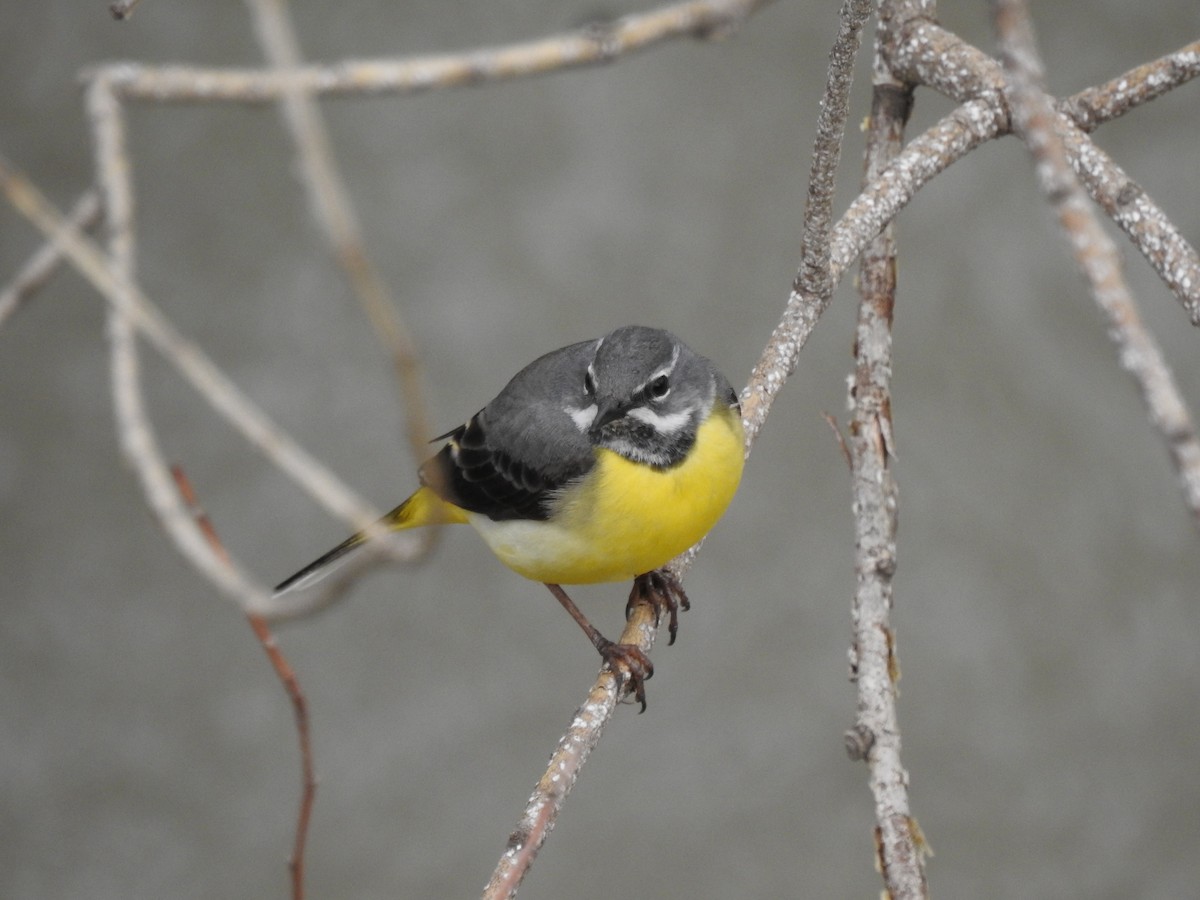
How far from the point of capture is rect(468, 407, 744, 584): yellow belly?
1730 mm

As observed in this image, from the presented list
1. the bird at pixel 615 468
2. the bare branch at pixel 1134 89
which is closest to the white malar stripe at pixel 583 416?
the bird at pixel 615 468

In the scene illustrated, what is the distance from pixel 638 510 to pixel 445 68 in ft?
2.28

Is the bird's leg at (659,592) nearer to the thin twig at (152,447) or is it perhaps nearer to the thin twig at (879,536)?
the thin twig at (879,536)

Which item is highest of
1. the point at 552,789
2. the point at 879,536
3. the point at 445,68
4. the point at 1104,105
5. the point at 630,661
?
the point at 1104,105

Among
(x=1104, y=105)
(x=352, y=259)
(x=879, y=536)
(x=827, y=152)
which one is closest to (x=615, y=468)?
(x=879, y=536)

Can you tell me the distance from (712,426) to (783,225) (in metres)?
1.66

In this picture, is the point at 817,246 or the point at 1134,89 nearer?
the point at 817,246

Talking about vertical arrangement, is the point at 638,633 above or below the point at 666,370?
below

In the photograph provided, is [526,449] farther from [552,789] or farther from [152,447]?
[152,447]

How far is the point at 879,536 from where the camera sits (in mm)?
1830

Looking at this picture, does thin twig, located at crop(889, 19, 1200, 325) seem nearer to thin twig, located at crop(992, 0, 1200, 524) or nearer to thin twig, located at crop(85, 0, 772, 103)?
thin twig, located at crop(85, 0, 772, 103)

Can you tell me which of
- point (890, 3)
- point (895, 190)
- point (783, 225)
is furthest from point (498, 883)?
point (783, 225)

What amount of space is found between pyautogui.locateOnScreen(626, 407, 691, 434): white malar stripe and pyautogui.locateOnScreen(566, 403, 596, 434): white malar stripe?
6 centimetres

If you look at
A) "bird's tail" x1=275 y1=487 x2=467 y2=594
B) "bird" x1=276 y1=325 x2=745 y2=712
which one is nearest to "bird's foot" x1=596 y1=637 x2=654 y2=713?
"bird" x1=276 y1=325 x2=745 y2=712
